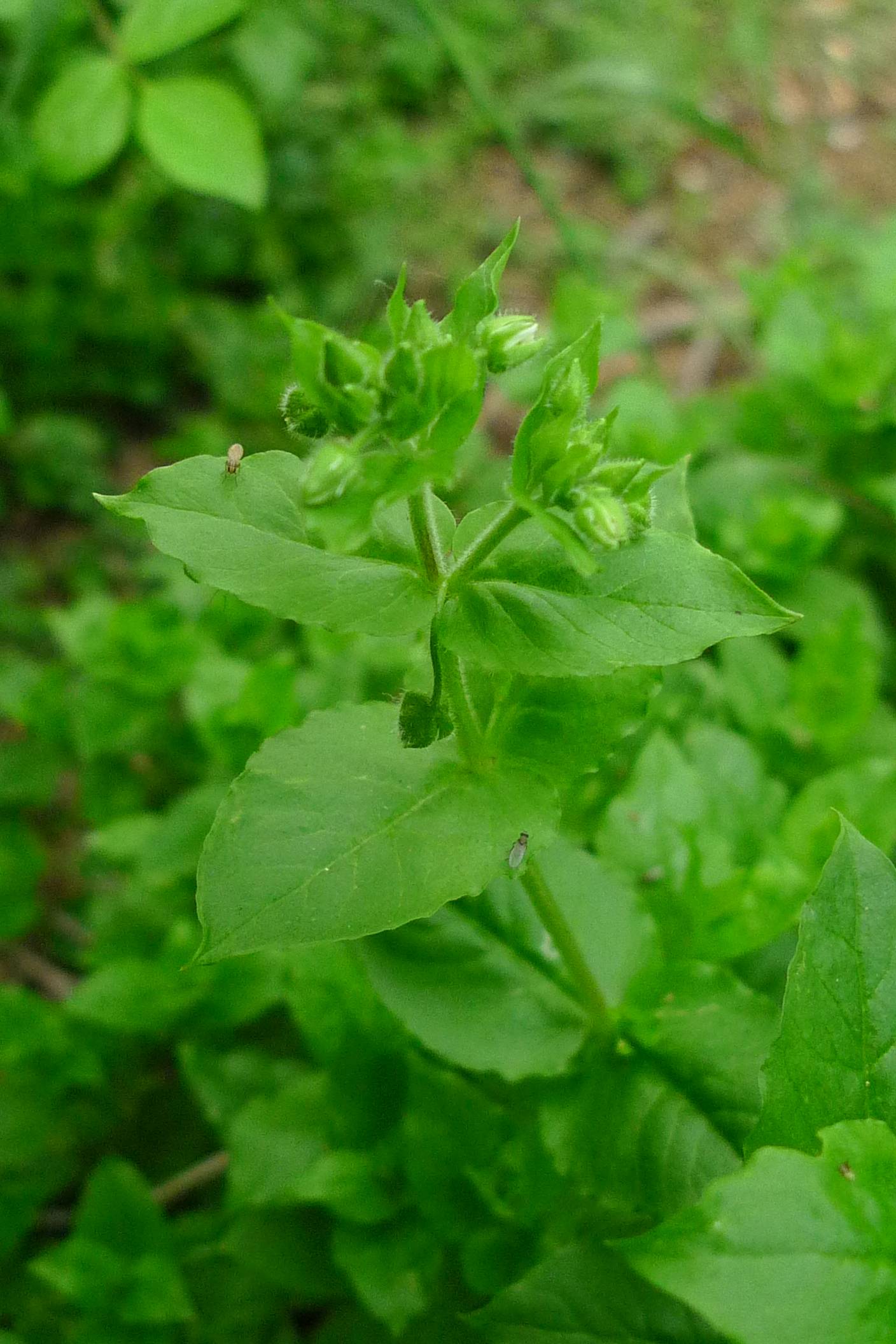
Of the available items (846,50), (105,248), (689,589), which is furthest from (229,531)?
(846,50)

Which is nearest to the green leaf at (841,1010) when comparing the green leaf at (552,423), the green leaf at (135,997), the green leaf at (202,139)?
the green leaf at (552,423)

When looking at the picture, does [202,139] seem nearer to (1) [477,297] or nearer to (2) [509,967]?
(1) [477,297]

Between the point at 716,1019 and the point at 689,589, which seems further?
the point at 716,1019

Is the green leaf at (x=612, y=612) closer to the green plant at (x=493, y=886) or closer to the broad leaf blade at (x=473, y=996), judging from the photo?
the green plant at (x=493, y=886)

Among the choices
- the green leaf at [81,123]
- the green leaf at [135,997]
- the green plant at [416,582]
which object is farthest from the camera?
the green leaf at [81,123]

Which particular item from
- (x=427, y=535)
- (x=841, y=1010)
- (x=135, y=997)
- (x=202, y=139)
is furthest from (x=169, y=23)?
(x=841, y=1010)

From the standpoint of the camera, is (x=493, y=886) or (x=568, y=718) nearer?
(x=568, y=718)

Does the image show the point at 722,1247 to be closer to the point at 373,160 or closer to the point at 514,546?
the point at 514,546
